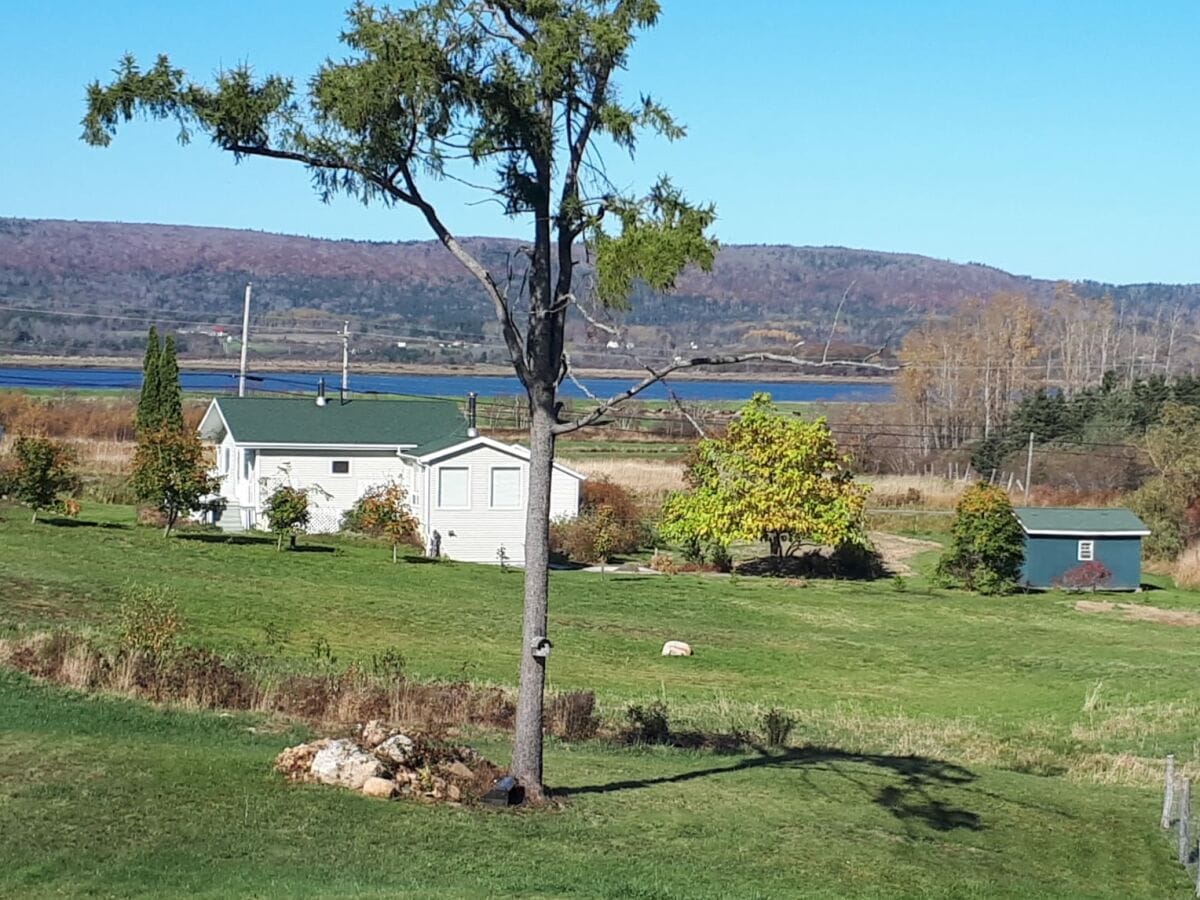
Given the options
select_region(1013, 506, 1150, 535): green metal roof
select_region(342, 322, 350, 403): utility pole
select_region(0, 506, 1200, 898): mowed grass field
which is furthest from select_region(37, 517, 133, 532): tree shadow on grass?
select_region(1013, 506, 1150, 535): green metal roof

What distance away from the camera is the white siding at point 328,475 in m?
49.8

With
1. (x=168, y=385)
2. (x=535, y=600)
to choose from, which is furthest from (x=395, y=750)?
(x=168, y=385)

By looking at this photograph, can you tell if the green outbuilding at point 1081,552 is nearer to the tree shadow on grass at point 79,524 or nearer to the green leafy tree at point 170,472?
the green leafy tree at point 170,472

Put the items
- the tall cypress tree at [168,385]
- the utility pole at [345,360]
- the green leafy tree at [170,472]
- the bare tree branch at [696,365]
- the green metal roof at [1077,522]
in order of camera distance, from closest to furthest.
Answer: the bare tree branch at [696,365]
the green leafy tree at [170,472]
the green metal roof at [1077,522]
the tall cypress tree at [168,385]
the utility pole at [345,360]

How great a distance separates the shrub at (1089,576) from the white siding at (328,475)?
20514 millimetres

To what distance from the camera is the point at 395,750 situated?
1417 centimetres

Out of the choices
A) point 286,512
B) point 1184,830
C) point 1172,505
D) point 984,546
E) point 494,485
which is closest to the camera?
point 1184,830

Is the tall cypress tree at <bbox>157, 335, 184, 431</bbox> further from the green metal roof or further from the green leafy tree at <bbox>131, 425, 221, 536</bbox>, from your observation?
the green metal roof

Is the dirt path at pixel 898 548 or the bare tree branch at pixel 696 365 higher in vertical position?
the bare tree branch at pixel 696 365

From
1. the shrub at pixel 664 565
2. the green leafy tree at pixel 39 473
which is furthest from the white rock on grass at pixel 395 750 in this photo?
the shrub at pixel 664 565

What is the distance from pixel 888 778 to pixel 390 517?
3044 centimetres

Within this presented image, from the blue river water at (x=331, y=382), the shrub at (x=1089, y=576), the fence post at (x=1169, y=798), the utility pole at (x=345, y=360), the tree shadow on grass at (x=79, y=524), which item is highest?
the utility pole at (x=345, y=360)

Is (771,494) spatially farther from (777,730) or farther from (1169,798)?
(1169,798)

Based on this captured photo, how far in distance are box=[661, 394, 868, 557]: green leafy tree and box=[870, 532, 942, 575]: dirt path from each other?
2.87 meters
